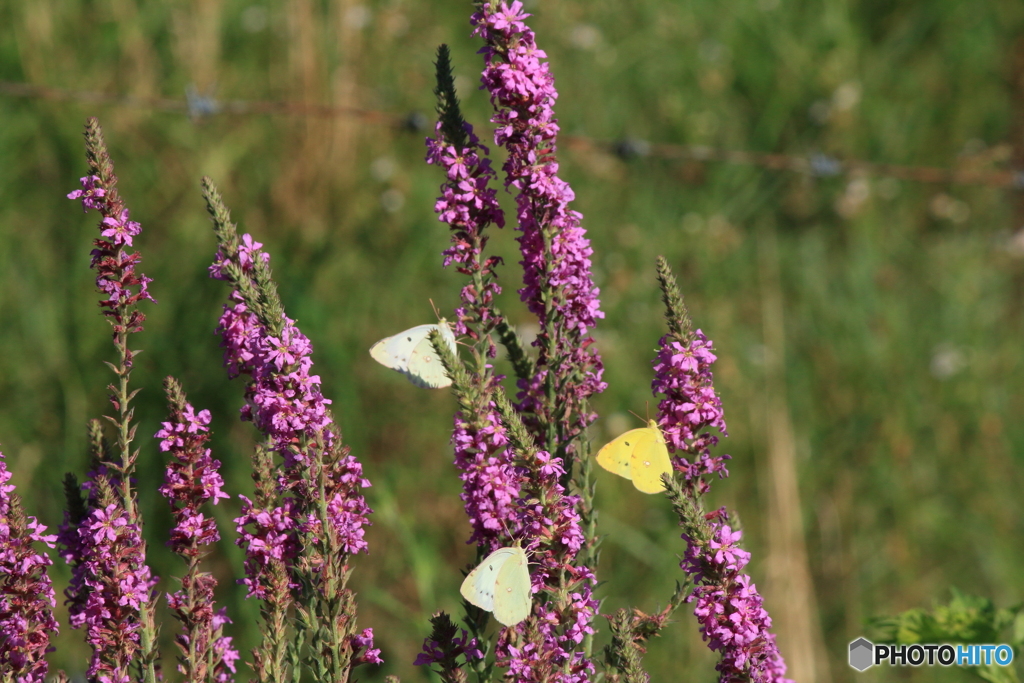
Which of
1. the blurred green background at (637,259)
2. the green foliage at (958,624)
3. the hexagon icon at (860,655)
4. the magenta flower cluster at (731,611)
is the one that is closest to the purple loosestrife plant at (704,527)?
the magenta flower cluster at (731,611)

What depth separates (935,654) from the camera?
273cm

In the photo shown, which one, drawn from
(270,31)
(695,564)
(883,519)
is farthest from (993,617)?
(270,31)

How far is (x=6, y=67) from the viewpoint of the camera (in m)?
5.76

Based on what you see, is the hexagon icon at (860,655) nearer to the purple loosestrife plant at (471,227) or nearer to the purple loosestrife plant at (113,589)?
the purple loosestrife plant at (471,227)

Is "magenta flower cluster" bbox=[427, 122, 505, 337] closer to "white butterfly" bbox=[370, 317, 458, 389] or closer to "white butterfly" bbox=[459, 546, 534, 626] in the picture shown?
"white butterfly" bbox=[459, 546, 534, 626]

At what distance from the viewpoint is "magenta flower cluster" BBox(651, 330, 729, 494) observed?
195 cm

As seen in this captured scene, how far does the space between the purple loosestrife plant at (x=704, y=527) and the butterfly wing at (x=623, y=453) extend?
17 centimetres

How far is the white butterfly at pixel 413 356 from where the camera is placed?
2.73m

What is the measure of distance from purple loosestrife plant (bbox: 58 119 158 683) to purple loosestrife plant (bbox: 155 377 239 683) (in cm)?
8

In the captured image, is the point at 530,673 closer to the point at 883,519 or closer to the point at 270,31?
the point at 883,519

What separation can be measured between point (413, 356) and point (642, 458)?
842 millimetres

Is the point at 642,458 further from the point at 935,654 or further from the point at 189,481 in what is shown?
the point at 935,654

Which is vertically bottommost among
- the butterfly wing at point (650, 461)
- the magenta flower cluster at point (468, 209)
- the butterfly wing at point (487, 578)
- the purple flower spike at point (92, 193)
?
the butterfly wing at point (487, 578)

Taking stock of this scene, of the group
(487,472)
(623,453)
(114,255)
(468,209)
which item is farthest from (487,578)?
(114,255)
